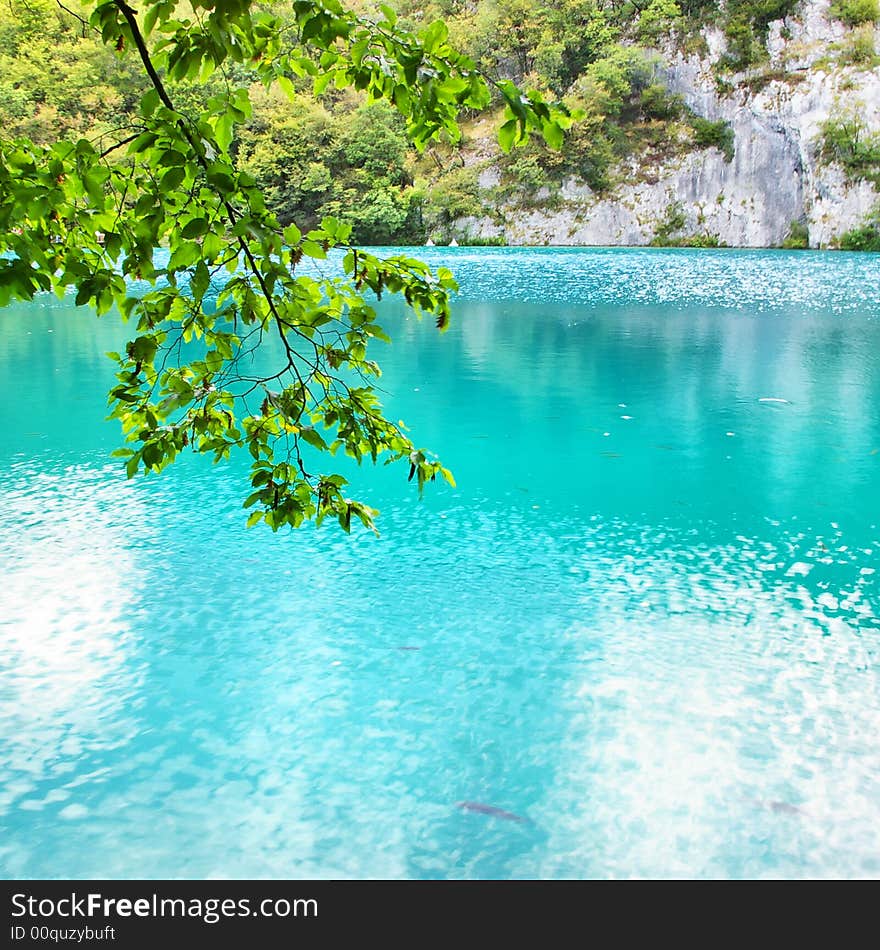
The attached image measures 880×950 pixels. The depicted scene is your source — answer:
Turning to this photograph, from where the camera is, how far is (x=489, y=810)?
12.9 feet

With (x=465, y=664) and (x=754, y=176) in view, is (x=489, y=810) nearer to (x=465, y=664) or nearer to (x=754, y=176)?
(x=465, y=664)

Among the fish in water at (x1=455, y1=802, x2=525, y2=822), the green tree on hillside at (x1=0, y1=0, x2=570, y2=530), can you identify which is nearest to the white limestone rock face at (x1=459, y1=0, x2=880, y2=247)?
the fish in water at (x1=455, y1=802, x2=525, y2=822)

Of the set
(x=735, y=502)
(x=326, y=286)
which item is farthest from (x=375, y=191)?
(x=326, y=286)

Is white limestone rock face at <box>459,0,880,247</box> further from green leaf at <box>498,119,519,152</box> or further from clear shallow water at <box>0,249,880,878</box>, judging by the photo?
green leaf at <box>498,119,519,152</box>

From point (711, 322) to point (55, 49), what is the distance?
55.4 metres

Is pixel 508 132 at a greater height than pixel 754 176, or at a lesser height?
lesser

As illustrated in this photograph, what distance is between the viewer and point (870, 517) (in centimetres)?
761

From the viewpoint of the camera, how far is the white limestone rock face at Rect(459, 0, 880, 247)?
50.7 meters

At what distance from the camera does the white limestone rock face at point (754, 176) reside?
50719 millimetres

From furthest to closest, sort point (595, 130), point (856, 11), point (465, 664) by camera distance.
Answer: point (595, 130)
point (856, 11)
point (465, 664)

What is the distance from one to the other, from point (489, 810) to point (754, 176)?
56000mm

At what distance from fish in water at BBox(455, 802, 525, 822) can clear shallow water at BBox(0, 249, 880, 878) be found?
0.03m

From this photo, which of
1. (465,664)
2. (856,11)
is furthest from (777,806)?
(856,11)
